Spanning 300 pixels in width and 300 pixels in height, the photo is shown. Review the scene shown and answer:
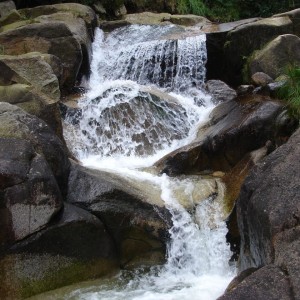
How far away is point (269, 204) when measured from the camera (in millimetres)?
4336

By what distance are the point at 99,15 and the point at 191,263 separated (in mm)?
11427

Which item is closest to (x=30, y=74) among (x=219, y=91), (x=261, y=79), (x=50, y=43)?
(x=50, y=43)

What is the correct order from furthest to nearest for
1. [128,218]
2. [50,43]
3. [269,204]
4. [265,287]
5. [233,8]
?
1. [233,8]
2. [50,43]
3. [128,218]
4. [269,204]
5. [265,287]

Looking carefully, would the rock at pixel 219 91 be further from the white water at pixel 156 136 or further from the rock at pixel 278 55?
the rock at pixel 278 55

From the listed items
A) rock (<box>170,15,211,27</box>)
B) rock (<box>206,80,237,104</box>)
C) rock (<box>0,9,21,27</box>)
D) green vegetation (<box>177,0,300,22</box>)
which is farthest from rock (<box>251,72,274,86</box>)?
green vegetation (<box>177,0,300,22</box>)

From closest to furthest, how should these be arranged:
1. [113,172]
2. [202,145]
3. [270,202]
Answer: [270,202] < [113,172] < [202,145]

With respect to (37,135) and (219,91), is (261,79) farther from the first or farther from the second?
(37,135)

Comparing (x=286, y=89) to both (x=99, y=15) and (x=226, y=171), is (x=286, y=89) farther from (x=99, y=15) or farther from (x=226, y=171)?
(x=99, y=15)

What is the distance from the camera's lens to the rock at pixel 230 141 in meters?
7.40

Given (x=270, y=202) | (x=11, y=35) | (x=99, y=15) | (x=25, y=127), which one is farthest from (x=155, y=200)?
(x=99, y=15)

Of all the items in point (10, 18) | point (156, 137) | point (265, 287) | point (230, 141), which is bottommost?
point (265, 287)

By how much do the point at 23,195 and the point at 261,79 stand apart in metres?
5.58

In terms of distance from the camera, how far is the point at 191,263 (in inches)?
248

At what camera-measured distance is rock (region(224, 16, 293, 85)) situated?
11.1 m
